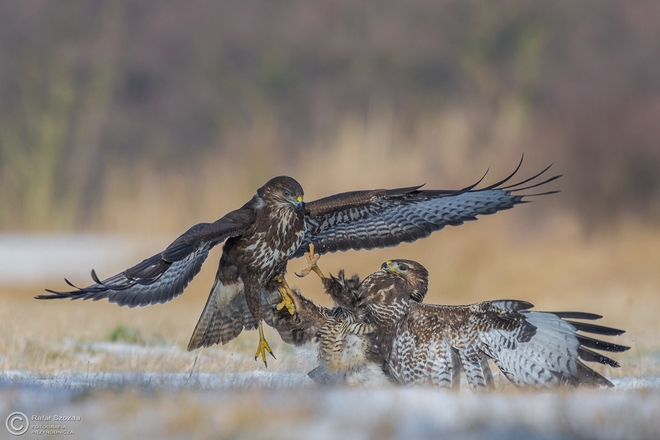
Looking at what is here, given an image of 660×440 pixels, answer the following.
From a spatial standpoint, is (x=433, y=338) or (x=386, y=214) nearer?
(x=433, y=338)

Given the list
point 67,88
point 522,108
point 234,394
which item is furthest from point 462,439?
point 67,88

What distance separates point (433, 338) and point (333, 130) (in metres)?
14.7

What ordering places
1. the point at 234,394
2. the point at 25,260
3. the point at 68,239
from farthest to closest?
the point at 68,239 → the point at 25,260 → the point at 234,394

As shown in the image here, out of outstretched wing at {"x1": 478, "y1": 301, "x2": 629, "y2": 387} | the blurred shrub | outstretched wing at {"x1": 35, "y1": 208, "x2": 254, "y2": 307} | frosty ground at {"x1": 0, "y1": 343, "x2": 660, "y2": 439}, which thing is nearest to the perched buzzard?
outstretched wing at {"x1": 478, "y1": 301, "x2": 629, "y2": 387}

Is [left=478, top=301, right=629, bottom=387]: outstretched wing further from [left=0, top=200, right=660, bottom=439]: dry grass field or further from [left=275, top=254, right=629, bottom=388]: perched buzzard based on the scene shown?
[left=0, top=200, right=660, bottom=439]: dry grass field

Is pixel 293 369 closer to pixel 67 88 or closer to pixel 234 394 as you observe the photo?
pixel 234 394

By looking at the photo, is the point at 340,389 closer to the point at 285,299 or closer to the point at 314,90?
the point at 285,299

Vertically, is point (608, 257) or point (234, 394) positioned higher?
point (608, 257)

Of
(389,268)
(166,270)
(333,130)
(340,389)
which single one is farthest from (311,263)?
(333,130)

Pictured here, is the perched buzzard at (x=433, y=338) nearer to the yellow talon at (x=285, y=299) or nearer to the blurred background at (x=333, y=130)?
the yellow talon at (x=285, y=299)

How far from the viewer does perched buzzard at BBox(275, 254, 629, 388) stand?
4.70 m

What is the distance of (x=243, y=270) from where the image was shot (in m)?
5.65

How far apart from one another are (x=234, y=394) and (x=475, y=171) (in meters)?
9.32

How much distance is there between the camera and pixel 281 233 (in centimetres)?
563
